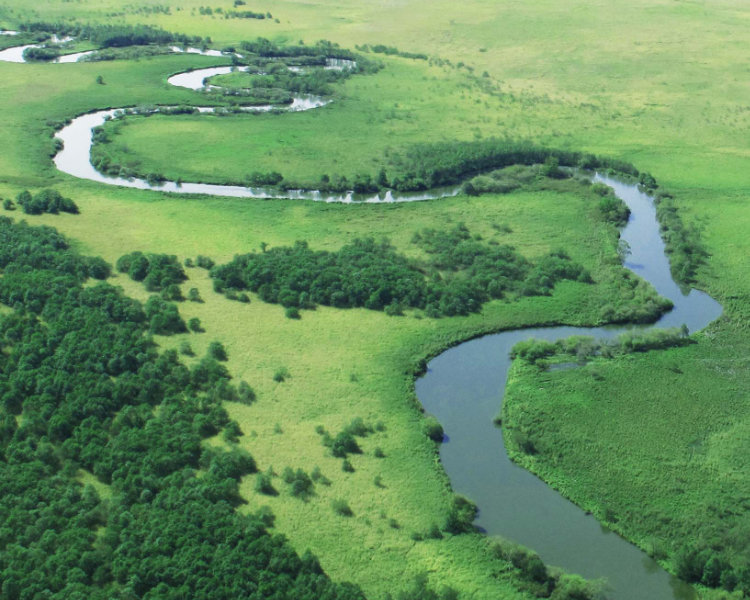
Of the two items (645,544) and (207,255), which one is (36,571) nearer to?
(645,544)

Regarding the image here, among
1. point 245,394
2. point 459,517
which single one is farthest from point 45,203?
point 459,517

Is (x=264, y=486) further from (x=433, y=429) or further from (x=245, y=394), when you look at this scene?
(x=433, y=429)

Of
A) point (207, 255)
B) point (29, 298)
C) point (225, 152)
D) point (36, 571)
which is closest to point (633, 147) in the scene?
point (225, 152)

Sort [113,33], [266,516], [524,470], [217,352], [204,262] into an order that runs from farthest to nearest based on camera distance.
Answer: [113,33] < [204,262] < [217,352] < [524,470] < [266,516]

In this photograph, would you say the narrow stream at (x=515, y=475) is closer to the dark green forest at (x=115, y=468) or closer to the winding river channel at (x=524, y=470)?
the winding river channel at (x=524, y=470)

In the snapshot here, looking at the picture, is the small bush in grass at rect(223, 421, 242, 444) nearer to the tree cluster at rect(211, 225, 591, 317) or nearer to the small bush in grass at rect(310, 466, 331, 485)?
the small bush in grass at rect(310, 466, 331, 485)
